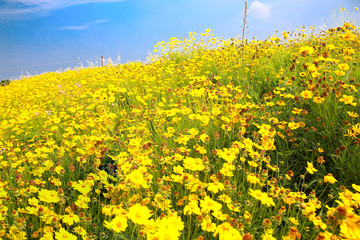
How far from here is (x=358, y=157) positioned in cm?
207

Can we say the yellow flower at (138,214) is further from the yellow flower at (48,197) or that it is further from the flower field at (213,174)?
the yellow flower at (48,197)

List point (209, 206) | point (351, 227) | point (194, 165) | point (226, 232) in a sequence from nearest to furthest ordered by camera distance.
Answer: point (351, 227)
point (226, 232)
point (209, 206)
point (194, 165)

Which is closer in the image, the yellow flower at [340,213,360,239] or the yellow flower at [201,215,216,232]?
the yellow flower at [340,213,360,239]

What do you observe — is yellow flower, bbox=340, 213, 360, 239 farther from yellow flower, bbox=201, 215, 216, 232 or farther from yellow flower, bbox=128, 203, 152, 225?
yellow flower, bbox=128, 203, 152, 225

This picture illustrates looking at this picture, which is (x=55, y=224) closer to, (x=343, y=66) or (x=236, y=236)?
(x=236, y=236)

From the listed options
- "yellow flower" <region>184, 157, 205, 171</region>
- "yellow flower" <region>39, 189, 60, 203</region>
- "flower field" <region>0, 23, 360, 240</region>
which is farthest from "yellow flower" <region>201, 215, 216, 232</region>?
"yellow flower" <region>39, 189, 60, 203</region>

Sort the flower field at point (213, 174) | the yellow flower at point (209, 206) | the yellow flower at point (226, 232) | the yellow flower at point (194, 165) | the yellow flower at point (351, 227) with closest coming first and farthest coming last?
1. the yellow flower at point (351, 227)
2. the yellow flower at point (226, 232)
3. the yellow flower at point (209, 206)
4. the flower field at point (213, 174)
5. the yellow flower at point (194, 165)

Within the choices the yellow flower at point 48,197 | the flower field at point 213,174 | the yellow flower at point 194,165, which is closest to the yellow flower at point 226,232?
the flower field at point 213,174

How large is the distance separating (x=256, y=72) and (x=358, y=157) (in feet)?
7.80

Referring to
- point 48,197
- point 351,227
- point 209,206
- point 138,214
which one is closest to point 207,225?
point 209,206

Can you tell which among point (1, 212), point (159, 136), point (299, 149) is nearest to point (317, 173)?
point (299, 149)

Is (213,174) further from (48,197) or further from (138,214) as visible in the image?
(48,197)

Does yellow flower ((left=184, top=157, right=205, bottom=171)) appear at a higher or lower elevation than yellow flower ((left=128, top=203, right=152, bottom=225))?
higher

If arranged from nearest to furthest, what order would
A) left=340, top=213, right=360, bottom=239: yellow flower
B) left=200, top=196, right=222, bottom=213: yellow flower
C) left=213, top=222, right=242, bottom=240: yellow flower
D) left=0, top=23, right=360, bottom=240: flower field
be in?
left=340, top=213, right=360, bottom=239: yellow flower, left=213, top=222, right=242, bottom=240: yellow flower, left=200, top=196, right=222, bottom=213: yellow flower, left=0, top=23, right=360, bottom=240: flower field
